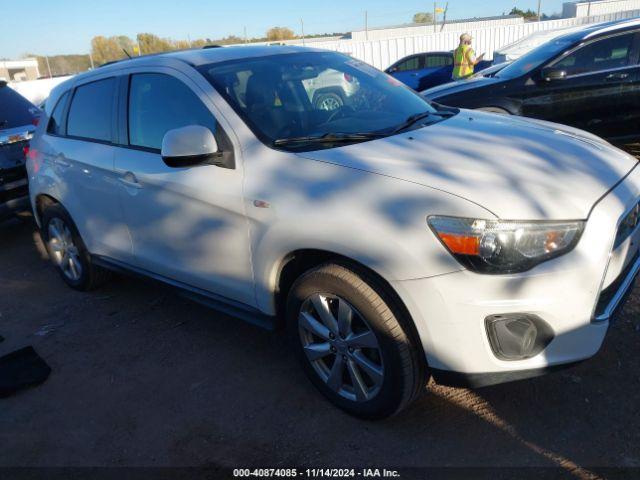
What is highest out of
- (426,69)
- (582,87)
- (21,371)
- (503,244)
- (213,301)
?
(582,87)

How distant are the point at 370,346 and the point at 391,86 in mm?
1971

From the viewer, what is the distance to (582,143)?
2.88 meters

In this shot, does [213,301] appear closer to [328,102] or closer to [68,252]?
[328,102]

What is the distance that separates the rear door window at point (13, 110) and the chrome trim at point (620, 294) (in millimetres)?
6439

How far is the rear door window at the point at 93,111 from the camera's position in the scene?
3701 millimetres

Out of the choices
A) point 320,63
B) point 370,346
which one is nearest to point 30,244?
point 320,63

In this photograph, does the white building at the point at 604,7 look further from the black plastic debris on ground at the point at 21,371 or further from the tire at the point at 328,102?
the black plastic debris on ground at the point at 21,371

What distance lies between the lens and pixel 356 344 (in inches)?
98.7

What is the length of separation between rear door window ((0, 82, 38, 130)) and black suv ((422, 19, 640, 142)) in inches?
194

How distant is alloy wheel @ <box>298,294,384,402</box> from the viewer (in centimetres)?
248

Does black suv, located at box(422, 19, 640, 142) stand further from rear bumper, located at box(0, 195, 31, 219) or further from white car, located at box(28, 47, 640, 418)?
rear bumper, located at box(0, 195, 31, 219)

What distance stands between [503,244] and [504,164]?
0.52 m

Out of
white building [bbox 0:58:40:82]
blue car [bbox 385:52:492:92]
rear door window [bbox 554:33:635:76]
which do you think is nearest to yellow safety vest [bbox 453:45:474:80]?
blue car [bbox 385:52:492:92]

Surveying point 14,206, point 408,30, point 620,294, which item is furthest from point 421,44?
point 620,294
